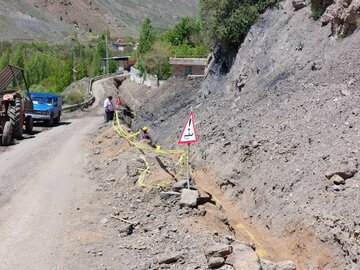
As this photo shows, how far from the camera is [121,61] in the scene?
134250 mm

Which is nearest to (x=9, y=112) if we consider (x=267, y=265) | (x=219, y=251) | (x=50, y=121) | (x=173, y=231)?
(x=50, y=121)

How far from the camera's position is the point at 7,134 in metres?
23.9

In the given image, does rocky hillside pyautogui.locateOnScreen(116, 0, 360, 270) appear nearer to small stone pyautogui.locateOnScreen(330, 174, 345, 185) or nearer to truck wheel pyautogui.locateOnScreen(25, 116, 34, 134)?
small stone pyautogui.locateOnScreen(330, 174, 345, 185)

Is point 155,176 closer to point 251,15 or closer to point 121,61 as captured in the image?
point 251,15

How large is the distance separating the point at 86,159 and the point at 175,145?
339cm

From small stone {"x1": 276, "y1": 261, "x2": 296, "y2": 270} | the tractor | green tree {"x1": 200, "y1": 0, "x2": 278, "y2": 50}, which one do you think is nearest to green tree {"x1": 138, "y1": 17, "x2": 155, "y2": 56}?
green tree {"x1": 200, "y1": 0, "x2": 278, "y2": 50}

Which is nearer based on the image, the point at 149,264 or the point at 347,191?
the point at 149,264

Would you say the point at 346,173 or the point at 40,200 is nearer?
the point at 346,173

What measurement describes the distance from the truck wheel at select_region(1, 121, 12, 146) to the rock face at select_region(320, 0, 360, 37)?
13876 mm

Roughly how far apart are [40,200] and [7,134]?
10534 millimetres

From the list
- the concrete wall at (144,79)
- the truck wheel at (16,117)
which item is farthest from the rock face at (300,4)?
the concrete wall at (144,79)

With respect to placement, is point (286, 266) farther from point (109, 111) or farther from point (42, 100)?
point (42, 100)

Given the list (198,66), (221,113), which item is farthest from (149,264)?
(198,66)

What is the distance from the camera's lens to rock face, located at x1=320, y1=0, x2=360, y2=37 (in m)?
17.1
